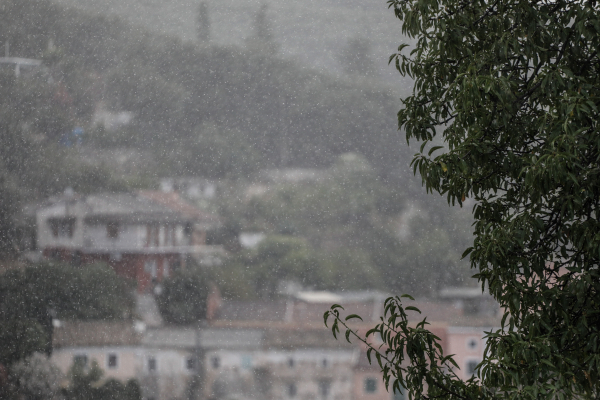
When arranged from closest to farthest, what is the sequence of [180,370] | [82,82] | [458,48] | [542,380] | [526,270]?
[542,380] < [526,270] < [458,48] < [180,370] < [82,82]

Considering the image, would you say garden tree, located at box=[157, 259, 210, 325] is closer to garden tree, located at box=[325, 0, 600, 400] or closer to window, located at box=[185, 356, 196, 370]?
window, located at box=[185, 356, 196, 370]

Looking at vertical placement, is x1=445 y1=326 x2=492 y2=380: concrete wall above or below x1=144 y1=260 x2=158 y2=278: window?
below

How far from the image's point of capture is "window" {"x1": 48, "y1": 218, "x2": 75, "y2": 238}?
13.4 metres

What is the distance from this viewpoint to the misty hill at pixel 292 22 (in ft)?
53.3

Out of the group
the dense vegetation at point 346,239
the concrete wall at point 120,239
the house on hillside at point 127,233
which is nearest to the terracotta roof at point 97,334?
the house on hillside at point 127,233

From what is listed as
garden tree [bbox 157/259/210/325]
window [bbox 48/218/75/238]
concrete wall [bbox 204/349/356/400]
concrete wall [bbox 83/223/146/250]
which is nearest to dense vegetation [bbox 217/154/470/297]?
garden tree [bbox 157/259/210/325]

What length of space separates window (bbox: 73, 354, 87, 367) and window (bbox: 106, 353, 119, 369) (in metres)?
0.46

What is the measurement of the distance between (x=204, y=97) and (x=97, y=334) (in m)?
5.90

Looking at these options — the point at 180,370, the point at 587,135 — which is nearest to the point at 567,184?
the point at 587,135

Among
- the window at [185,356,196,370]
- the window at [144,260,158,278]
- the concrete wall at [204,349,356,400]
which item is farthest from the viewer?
the window at [144,260,158,278]

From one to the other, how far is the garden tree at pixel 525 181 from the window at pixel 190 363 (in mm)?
11407

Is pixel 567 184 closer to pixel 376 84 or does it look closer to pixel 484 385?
pixel 484 385

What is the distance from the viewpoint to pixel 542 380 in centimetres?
123

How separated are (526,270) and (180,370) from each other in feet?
37.6
